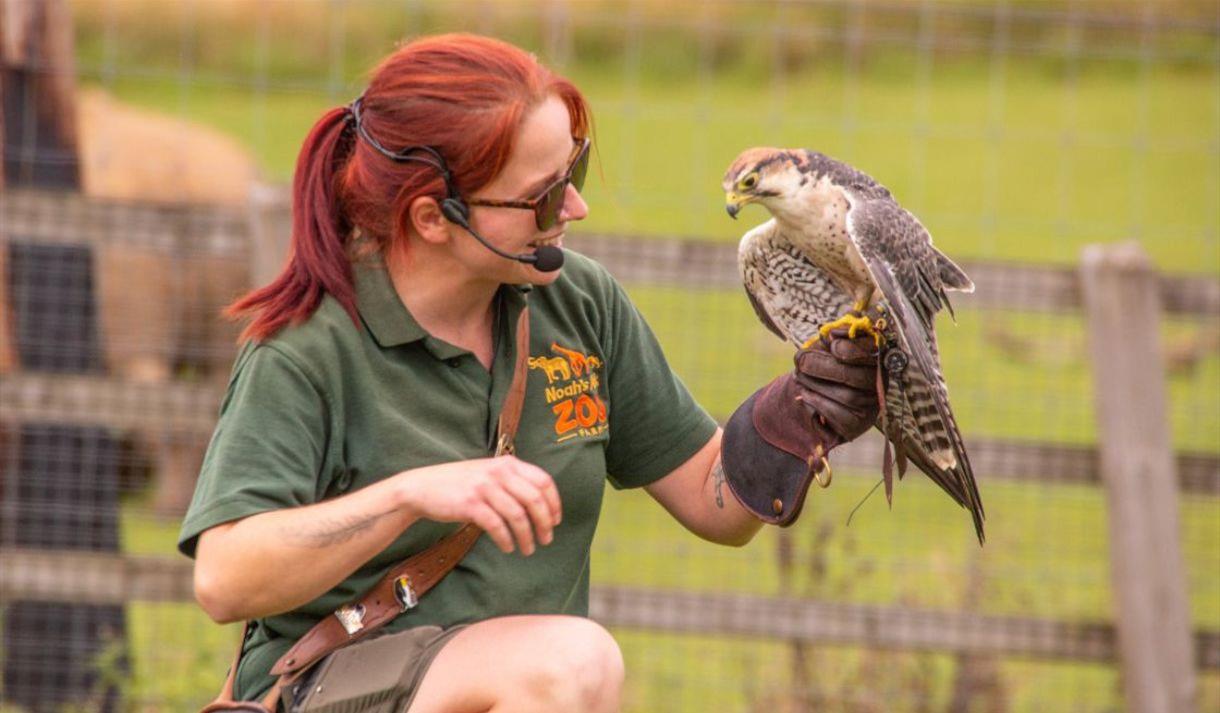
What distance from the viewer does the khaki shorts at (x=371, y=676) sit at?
254 centimetres

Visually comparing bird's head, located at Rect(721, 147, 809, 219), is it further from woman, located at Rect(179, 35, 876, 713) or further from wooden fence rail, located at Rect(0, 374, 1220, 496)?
wooden fence rail, located at Rect(0, 374, 1220, 496)

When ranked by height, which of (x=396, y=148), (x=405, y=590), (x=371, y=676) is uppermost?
(x=396, y=148)

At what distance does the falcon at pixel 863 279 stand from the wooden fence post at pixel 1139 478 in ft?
3.60

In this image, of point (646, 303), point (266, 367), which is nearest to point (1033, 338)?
point (646, 303)

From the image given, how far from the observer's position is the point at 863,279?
320 centimetres

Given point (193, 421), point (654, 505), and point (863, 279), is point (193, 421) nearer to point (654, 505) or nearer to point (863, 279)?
point (863, 279)

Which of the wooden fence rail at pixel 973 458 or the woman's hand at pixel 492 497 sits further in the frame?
the wooden fence rail at pixel 973 458

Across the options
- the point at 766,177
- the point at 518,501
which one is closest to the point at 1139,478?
the point at 766,177

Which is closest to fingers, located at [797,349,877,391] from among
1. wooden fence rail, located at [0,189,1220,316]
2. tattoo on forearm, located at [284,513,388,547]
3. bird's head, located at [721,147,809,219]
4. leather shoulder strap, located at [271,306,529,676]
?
bird's head, located at [721,147,809,219]

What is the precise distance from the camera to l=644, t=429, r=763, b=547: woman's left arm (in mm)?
2992

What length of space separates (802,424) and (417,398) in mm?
656

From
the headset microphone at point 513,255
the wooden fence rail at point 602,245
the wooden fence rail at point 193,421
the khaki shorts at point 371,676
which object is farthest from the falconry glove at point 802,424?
the wooden fence rail at point 602,245

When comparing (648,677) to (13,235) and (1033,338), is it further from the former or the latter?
(1033,338)

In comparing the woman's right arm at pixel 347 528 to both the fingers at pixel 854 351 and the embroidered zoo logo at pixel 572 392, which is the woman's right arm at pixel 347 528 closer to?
the embroidered zoo logo at pixel 572 392
